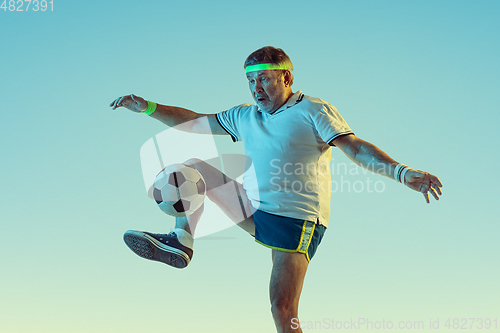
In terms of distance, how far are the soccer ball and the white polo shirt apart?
0.52 m

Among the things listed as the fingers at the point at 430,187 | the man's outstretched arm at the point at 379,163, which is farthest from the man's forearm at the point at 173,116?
the fingers at the point at 430,187

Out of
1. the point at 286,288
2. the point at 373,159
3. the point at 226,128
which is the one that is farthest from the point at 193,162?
the point at 373,159

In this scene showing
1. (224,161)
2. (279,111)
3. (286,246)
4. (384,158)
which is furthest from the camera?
(224,161)

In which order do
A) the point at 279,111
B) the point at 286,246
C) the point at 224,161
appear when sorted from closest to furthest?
the point at 286,246
the point at 279,111
the point at 224,161

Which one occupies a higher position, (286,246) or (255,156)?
(255,156)

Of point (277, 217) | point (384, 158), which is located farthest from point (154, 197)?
point (384, 158)

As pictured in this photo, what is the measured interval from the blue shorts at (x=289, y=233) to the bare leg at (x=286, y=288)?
7 cm

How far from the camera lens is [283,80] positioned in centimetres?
463

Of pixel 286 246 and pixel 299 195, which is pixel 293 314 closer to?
pixel 286 246

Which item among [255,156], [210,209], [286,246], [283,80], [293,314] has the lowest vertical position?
[293,314]

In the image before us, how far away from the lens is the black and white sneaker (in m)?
4.32

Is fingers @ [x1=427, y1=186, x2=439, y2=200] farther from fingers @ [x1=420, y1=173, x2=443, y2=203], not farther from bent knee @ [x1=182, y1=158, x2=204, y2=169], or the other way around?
bent knee @ [x1=182, y1=158, x2=204, y2=169]

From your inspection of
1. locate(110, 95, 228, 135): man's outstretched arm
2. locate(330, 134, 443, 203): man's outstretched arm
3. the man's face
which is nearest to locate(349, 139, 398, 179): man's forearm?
locate(330, 134, 443, 203): man's outstretched arm

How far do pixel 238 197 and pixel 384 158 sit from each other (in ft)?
4.33
